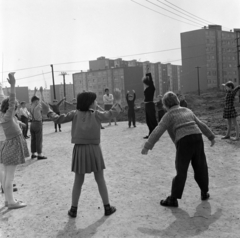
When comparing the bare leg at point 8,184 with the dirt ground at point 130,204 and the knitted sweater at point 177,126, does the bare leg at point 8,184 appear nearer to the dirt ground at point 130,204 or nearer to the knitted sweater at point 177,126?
the dirt ground at point 130,204

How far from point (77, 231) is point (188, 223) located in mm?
1326

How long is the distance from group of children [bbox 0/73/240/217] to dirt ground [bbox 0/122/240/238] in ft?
0.82

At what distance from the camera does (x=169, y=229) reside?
3.83m

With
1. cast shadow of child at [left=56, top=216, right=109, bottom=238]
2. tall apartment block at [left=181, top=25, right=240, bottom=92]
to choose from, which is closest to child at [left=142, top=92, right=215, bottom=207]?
cast shadow of child at [left=56, top=216, right=109, bottom=238]

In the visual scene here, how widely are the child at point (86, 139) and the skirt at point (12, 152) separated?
1.09 m

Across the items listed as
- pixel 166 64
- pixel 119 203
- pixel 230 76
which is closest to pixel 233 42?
pixel 230 76

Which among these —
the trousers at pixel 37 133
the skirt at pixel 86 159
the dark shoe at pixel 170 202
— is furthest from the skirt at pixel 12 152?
the trousers at pixel 37 133

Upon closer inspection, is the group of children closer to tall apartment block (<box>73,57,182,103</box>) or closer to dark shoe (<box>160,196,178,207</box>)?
dark shoe (<box>160,196,178,207</box>)

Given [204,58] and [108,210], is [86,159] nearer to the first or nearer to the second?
[108,210]

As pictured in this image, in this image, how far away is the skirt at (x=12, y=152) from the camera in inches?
201

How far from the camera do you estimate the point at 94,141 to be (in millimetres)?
4367

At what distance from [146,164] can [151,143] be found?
2948 millimetres

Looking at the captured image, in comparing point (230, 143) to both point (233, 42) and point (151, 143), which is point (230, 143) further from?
point (233, 42)

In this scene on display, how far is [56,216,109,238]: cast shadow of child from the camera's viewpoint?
3.82 m
